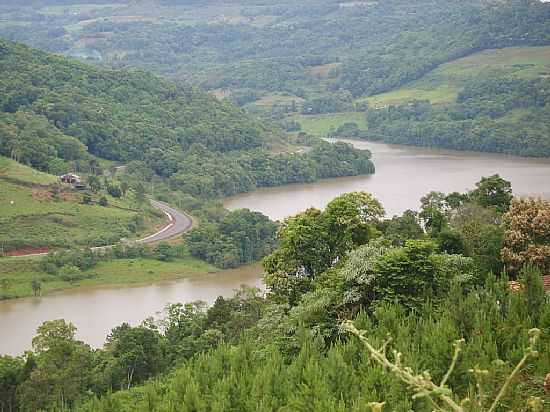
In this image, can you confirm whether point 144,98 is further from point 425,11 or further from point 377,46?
point 425,11

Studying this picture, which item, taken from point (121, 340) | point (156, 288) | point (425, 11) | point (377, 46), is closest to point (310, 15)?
point (425, 11)

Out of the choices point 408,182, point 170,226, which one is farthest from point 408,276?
point 408,182

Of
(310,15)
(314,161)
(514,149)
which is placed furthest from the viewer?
(310,15)

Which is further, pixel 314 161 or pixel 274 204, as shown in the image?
pixel 314 161

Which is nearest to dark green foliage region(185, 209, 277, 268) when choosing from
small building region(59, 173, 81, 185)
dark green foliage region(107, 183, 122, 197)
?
dark green foliage region(107, 183, 122, 197)

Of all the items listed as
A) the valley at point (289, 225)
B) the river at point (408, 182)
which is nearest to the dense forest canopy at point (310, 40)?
the valley at point (289, 225)

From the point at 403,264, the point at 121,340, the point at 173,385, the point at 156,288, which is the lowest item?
the point at 156,288

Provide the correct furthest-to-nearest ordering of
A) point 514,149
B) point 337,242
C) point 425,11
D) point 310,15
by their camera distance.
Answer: point 310,15
point 425,11
point 514,149
point 337,242

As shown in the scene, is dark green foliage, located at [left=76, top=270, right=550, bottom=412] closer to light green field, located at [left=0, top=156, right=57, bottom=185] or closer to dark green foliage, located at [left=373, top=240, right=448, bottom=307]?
dark green foliage, located at [left=373, top=240, right=448, bottom=307]

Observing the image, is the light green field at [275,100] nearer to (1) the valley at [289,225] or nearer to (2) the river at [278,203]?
(1) the valley at [289,225]
